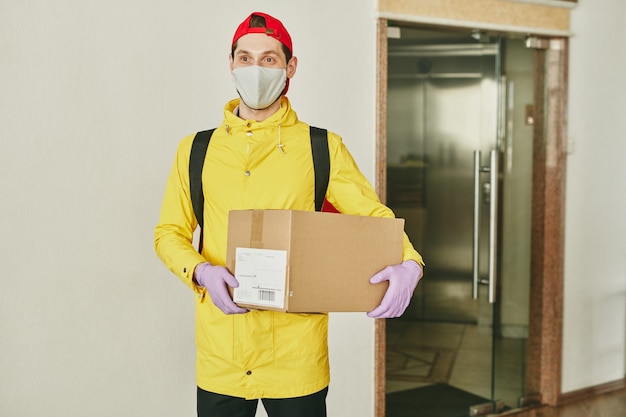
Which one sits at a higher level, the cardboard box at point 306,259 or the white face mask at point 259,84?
the white face mask at point 259,84

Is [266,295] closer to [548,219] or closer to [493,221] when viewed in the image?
[493,221]

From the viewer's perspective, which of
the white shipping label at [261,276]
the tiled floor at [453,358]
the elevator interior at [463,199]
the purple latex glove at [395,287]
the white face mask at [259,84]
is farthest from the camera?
the tiled floor at [453,358]

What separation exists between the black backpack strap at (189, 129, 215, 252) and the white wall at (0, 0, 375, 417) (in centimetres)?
70

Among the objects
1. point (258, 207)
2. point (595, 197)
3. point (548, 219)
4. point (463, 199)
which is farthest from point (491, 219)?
point (258, 207)

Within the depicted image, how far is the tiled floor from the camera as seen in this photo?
3.56 m

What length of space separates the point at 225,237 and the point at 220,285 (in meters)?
0.18

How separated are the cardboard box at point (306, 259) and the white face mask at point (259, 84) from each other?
0.32 meters

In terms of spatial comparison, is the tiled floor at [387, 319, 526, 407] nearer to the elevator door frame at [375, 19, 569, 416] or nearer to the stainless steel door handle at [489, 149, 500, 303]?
the elevator door frame at [375, 19, 569, 416]

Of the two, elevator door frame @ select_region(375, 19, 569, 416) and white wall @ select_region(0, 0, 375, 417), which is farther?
elevator door frame @ select_region(375, 19, 569, 416)

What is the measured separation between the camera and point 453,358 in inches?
156

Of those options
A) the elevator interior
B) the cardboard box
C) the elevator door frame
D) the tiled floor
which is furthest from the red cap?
the tiled floor

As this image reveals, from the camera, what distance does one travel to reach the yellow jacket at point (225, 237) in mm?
1734

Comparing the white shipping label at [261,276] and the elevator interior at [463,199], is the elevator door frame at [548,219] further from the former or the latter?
the white shipping label at [261,276]

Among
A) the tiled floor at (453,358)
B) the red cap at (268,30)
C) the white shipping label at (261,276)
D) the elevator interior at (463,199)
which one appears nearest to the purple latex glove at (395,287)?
the white shipping label at (261,276)
